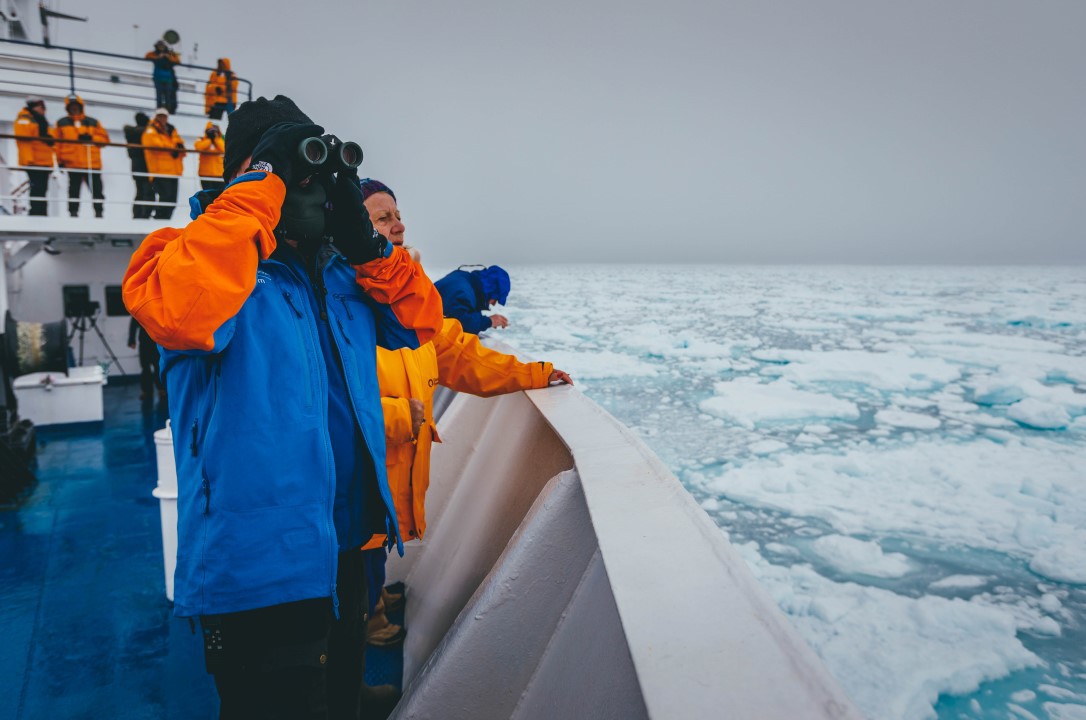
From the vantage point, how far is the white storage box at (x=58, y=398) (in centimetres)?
484

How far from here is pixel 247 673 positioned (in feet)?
3.51

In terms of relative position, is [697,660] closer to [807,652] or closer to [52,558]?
[807,652]

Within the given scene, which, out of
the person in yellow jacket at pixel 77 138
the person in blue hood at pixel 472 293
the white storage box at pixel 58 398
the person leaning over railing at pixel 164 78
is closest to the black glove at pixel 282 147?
the person in blue hood at pixel 472 293

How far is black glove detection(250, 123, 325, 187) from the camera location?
1.10 m

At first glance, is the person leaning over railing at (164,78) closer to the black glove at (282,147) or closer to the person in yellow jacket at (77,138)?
the person in yellow jacket at (77,138)

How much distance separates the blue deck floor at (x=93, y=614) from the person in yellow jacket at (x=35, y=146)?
366cm

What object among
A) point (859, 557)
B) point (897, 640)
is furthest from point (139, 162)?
point (897, 640)

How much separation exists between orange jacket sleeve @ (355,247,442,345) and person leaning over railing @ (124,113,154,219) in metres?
5.83

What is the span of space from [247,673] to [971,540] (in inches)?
149

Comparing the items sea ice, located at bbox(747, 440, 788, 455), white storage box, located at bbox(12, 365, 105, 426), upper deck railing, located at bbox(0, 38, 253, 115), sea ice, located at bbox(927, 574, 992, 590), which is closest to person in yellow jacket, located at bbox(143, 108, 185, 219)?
upper deck railing, located at bbox(0, 38, 253, 115)

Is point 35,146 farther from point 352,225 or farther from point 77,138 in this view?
point 352,225

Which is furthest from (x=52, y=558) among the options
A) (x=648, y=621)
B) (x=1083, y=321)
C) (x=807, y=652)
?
(x=1083, y=321)

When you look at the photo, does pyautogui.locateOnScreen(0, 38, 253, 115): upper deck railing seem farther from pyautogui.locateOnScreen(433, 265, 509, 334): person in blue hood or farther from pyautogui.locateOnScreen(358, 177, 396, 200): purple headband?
pyautogui.locateOnScreen(358, 177, 396, 200): purple headband

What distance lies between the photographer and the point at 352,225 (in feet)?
4.12
